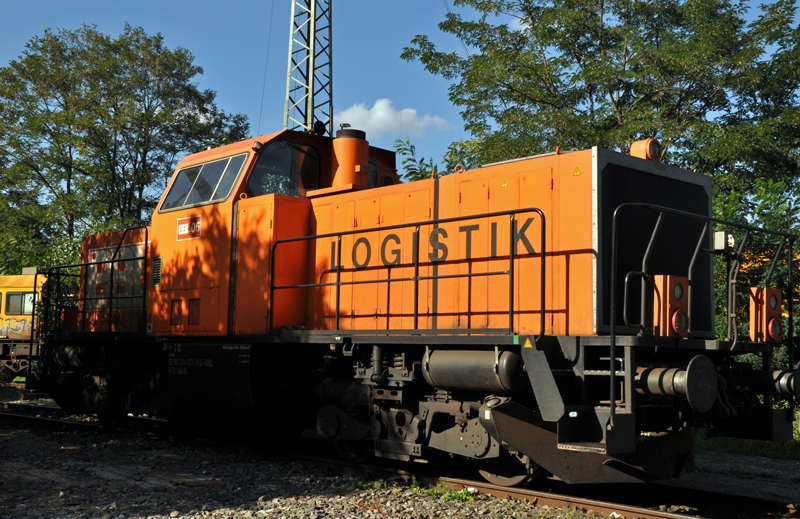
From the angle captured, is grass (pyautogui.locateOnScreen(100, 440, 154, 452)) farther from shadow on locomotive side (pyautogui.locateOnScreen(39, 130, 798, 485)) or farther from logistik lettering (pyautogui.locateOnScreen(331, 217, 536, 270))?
logistik lettering (pyautogui.locateOnScreen(331, 217, 536, 270))

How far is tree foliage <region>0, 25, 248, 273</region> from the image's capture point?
24.8 m

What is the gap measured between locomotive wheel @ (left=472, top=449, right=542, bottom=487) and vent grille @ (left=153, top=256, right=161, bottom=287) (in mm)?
5034

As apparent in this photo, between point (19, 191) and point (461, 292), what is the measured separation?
80.2 ft

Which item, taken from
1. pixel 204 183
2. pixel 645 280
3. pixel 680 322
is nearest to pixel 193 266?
pixel 204 183

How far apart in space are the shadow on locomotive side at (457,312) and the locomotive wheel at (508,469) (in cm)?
2

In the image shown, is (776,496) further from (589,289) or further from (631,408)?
(589,289)

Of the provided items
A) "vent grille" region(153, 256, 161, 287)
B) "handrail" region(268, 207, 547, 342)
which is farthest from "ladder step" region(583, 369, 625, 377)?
"vent grille" region(153, 256, 161, 287)

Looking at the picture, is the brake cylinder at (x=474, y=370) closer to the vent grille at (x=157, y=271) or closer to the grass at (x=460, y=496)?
the grass at (x=460, y=496)

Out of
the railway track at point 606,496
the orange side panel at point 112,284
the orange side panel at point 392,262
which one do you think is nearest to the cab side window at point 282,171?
the orange side panel at point 392,262

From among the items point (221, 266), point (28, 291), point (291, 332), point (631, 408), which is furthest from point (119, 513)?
point (28, 291)

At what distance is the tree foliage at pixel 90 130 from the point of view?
24781 millimetres

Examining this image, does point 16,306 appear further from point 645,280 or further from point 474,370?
point 645,280

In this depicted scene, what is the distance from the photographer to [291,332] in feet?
24.0

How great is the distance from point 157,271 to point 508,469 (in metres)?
5.42
